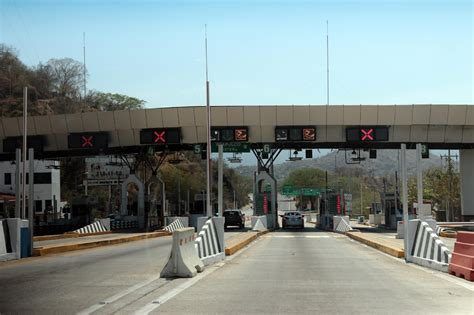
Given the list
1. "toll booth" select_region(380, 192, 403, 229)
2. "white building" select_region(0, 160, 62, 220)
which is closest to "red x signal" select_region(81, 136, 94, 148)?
"toll booth" select_region(380, 192, 403, 229)

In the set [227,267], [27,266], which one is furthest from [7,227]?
[227,267]

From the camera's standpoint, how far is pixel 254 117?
136ft

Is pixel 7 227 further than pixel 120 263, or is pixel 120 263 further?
pixel 7 227

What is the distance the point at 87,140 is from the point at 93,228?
622cm

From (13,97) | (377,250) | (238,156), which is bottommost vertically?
(377,250)

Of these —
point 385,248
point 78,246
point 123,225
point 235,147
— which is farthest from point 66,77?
point 385,248

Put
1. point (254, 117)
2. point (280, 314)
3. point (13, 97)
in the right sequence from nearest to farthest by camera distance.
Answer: point (280, 314) < point (13, 97) < point (254, 117)

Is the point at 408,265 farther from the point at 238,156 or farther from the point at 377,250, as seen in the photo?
the point at 238,156

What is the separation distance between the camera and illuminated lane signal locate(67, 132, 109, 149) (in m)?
42.2

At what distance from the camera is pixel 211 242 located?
17.7m

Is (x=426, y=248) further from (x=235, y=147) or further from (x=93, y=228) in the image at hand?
(x=93, y=228)

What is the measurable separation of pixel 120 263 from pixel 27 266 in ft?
8.20

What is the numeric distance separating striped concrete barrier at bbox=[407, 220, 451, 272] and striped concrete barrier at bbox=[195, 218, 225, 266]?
5535 mm

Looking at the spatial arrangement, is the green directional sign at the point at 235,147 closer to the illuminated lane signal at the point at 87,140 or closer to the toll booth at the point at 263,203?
the illuminated lane signal at the point at 87,140
